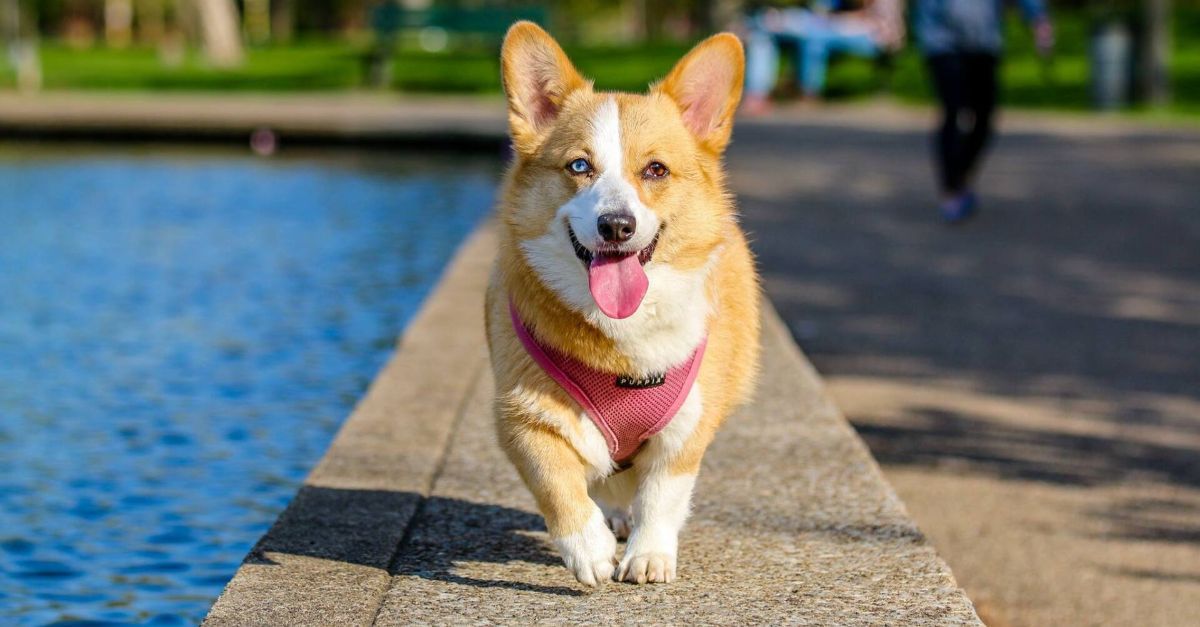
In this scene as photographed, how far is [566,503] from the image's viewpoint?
396 cm

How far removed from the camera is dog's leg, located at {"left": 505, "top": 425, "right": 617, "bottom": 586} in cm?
396

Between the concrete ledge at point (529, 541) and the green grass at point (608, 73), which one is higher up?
the concrete ledge at point (529, 541)

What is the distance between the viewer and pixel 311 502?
4871 millimetres

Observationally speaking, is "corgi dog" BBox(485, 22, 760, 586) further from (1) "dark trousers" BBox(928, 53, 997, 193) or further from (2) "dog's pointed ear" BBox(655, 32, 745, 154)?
(1) "dark trousers" BBox(928, 53, 997, 193)

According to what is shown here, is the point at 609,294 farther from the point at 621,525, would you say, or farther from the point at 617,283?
the point at 621,525

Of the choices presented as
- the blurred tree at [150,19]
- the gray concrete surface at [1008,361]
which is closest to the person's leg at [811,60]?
the gray concrete surface at [1008,361]

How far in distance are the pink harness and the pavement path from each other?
→ 4.58 feet

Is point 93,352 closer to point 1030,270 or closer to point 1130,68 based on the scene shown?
point 1030,270

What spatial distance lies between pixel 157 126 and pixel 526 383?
54.5ft

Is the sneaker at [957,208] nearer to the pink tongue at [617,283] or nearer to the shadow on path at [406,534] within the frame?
the shadow on path at [406,534]

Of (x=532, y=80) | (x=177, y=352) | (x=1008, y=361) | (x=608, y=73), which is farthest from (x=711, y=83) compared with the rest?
(x=608, y=73)

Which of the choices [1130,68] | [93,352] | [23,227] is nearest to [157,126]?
[23,227]

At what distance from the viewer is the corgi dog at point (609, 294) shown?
3.99 meters

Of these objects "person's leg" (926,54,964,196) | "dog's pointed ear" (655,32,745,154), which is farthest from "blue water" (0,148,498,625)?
"person's leg" (926,54,964,196)
